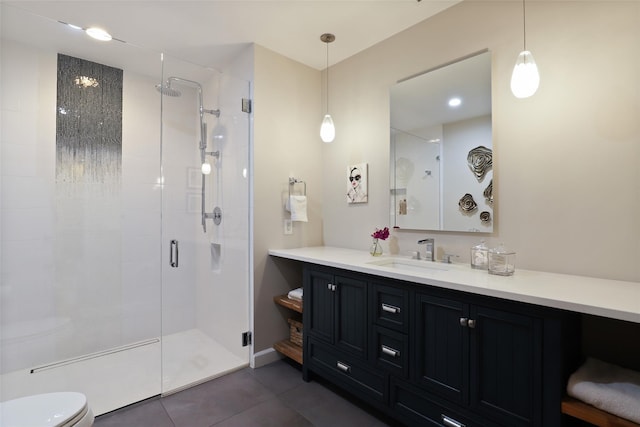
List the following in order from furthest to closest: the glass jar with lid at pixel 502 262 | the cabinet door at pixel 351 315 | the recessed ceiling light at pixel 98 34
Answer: the recessed ceiling light at pixel 98 34 → the cabinet door at pixel 351 315 → the glass jar with lid at pixel 502 262

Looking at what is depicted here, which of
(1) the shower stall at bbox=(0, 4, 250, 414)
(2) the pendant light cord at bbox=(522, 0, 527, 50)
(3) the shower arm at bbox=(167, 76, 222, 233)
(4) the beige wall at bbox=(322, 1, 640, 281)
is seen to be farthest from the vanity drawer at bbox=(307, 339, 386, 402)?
(2) the pendant light cord at bbox=(522, 0, 527, 50)

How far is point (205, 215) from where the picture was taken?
2.88m

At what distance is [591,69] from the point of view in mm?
1562

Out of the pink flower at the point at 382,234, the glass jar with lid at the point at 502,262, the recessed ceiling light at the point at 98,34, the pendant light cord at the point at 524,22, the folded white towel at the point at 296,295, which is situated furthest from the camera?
the folded white towel at the point at 296,295

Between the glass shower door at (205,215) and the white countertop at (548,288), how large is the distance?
4.40 feet

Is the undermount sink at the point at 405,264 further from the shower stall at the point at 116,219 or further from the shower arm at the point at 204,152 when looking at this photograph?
the shower arm at the point at 204,152

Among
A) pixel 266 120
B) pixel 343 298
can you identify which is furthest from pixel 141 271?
pixel 343 298

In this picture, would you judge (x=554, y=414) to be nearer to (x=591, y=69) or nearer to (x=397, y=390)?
(x=397, y=390)

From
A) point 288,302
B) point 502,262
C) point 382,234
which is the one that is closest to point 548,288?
point 502,262

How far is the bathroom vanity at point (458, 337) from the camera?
3.94 feet

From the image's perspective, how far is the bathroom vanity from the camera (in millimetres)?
1200

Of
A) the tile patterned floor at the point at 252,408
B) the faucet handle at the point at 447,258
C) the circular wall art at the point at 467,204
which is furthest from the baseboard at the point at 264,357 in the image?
the circular wall art at the point at 467,204

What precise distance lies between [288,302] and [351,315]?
73cm

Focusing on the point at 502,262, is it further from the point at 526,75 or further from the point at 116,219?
the point at 116,219
